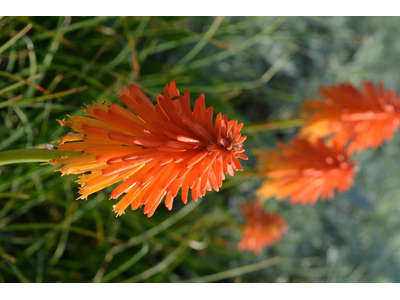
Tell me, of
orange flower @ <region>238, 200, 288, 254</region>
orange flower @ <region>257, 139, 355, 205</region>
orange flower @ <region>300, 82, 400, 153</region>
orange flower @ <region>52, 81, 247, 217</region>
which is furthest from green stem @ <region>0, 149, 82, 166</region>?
orange flower @ <region>238, 200, 288, 254</region>

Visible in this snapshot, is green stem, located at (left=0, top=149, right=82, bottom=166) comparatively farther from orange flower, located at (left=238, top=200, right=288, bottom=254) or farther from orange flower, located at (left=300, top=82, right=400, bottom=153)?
orange flower, located at (left=238, top=200, right=288, bottom=254)

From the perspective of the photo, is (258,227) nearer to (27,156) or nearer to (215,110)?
(215,110)

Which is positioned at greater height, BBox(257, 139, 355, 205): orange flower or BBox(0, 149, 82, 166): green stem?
BBox(257, 139, 355, 205): orange flower

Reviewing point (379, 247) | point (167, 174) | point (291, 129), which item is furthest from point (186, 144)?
point (379, 247)

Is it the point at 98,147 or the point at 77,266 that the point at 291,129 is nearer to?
the point at 77,266

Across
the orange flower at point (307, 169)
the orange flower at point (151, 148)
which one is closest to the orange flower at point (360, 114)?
the orange flower at point (307, 169)

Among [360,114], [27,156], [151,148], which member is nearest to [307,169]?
[360,114]

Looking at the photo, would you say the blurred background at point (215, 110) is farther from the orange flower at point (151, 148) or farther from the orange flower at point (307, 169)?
the orange flower at point (151, 148)
